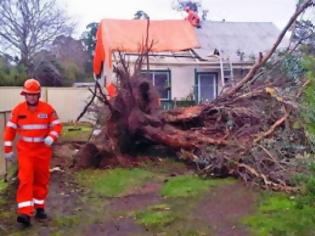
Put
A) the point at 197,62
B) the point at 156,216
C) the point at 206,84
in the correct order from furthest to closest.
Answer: the point at 206,84
the point at 197,62
the point at 156,216

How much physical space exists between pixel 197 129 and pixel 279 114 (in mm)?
1732

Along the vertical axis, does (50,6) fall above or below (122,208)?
above

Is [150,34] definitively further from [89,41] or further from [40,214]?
[89,41]

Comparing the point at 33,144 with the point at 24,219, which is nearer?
the point at 24,219

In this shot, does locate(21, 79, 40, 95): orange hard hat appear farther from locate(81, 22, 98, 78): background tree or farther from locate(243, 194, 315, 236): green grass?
locate(81, 22, 98, 78): background tree

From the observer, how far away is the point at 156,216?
6.96 m

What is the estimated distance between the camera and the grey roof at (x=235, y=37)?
81.9 ft

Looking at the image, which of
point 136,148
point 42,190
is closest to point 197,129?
point 136,148

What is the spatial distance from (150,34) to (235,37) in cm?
424

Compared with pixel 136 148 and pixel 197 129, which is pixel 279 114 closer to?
pixel 197 129

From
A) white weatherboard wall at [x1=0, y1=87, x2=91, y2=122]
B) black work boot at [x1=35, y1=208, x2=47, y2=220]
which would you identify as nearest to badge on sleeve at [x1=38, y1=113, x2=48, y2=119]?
black work boot at [x1=35, y1=208, x2=47, y2=220]

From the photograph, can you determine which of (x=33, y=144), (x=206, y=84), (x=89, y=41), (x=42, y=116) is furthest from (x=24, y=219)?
(x=89, y=41)

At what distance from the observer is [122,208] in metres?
7.64

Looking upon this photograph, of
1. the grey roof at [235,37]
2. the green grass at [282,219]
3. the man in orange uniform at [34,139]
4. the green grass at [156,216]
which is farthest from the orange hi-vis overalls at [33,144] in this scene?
the grey roof at [235,37]
